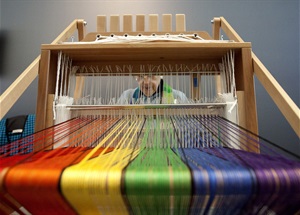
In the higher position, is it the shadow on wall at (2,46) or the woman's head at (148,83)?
the shadow on wall at (2,46)

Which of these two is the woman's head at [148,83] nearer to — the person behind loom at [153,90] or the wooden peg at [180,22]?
the person behind loom at [153,90]

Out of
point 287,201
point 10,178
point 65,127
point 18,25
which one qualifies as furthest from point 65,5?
point 287,201

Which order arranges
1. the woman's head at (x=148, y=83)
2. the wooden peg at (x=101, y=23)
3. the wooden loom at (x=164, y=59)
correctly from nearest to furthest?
the wooden loom at (x=164, y=59) → the woman's head at (x=148, y=83) → the wooden peg at (x=101, y=23)

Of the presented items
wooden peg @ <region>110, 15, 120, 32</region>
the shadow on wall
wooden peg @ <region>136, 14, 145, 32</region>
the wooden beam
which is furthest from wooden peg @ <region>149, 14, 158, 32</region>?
the shadow on wall

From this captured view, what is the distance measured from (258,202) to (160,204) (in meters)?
0.16

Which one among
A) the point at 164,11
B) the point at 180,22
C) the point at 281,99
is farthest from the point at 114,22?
the point at 164,11

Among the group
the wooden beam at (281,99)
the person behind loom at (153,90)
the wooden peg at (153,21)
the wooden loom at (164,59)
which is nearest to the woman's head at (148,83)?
the person behind loom at (153,90)

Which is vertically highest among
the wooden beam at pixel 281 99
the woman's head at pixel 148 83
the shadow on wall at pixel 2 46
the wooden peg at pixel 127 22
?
the shadow on wall at pixel 2 46

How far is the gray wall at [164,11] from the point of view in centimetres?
220

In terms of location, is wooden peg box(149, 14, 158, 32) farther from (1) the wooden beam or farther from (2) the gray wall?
(2) the gray wall

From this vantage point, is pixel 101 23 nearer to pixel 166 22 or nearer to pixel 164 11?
pixel 166 22

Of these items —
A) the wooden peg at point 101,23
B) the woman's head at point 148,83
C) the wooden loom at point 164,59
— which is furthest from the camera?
the wooden peg at point 101,23

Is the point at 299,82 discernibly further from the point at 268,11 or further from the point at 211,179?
the point at 211,179

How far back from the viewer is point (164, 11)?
91.6 inches
